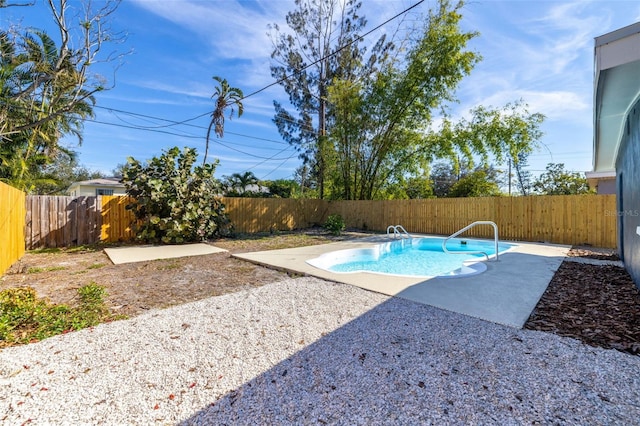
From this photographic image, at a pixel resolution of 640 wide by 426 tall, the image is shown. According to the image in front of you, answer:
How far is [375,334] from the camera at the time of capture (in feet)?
8.24

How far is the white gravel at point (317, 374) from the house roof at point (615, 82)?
7.26 ft

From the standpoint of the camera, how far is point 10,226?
525 centimetres

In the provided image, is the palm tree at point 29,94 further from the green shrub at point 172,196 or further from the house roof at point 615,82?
the house roof at point 615,82

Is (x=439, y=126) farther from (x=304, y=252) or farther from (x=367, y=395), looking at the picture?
(x=367, y=395)

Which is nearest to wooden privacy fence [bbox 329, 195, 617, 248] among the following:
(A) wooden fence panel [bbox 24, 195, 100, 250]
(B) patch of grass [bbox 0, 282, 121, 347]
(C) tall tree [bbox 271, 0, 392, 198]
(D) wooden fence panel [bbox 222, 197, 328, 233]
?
(D) wooden fence panel [bbox 222, 197, 328, 233]

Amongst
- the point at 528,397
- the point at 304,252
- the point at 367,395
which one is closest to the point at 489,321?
the point at 528,397

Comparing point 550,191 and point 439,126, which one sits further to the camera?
point 550,191

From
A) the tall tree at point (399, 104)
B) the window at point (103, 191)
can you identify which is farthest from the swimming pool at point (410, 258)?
the window at point (103, 191)

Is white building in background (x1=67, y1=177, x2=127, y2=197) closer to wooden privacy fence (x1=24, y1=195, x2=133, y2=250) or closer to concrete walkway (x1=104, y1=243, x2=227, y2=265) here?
wooden privacy fence (x1=24, y1=195, x2=133, y2=250)

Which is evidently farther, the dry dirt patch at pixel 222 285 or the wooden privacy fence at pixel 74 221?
the wooden privacy fence at pixel 74 221

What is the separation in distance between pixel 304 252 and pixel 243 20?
7852 mm

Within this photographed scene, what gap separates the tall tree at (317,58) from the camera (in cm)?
1499

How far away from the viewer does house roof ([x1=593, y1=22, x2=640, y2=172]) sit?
210cm

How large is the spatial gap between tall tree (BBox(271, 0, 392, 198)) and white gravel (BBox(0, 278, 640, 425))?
1189 centimetres
